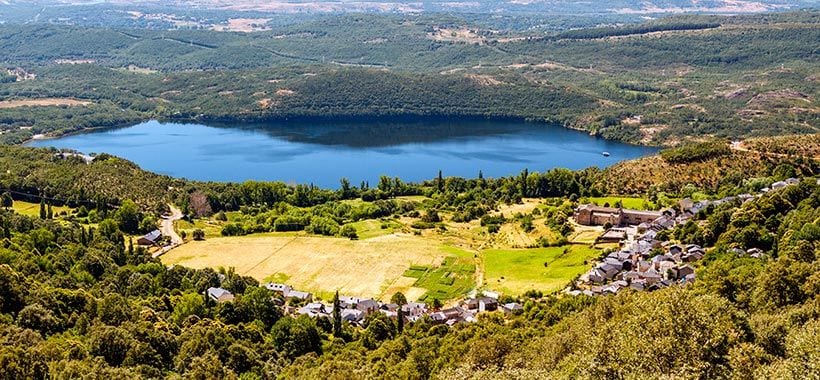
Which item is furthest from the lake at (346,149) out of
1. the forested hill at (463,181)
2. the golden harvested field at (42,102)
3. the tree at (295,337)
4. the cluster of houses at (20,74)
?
the cluster of houses at (20,74)

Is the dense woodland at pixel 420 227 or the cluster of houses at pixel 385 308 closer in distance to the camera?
the dense woodland at pixel 420 227

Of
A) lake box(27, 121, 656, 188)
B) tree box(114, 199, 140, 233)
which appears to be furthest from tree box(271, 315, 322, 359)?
lake box(27, 121, 656, 188)

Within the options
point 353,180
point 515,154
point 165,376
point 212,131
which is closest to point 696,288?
point 165,376

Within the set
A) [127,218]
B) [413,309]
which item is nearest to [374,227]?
[127,218]

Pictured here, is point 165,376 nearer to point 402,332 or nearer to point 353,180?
point 402,332

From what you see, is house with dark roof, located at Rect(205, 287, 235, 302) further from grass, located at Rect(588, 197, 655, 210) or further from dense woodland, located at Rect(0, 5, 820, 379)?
grass, located at Rect(588, 197, 655, 210)

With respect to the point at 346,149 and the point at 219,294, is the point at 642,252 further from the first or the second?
the point at 346,149

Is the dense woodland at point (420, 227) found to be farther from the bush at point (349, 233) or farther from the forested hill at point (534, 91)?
the forested hill at point (534, 91)
